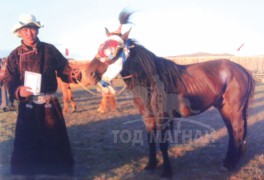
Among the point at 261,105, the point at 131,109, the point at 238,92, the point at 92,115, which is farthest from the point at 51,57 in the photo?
the point at 261,105

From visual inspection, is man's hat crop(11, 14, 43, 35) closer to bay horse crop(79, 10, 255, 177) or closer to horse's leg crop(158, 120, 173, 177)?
bay horse crop(79, 10, 255, 177)

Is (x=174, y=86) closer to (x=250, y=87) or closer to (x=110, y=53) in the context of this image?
(x=110, y=53)

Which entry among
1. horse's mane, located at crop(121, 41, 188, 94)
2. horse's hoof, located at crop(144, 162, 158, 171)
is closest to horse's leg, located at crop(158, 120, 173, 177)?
horse's hoof, located at crop(144, 162, 158, 171)

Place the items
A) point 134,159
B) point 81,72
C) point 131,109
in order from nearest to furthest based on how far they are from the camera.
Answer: point 81,72, point 134,159, point 131,109

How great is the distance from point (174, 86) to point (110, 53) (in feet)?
3.77

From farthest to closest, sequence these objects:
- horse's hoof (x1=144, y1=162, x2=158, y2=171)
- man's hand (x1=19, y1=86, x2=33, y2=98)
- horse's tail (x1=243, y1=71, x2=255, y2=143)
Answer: horse's tail (x1=243, y1=71, x2=255, y2=143) < horse's hoof (x1=144, y1=162, x2=158, y2=171) < man's hand (x1=19, y1=86, x2=33, y2=98)

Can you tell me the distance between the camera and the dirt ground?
427 centimetres

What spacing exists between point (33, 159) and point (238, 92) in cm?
330

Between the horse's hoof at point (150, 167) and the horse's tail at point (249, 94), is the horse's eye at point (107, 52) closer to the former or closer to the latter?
the horse's hoof at point (150, 167)

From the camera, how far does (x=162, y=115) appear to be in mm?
3955

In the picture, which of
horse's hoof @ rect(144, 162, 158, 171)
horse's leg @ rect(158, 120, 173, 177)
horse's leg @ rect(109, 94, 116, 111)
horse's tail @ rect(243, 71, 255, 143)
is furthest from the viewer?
horse's leg @ rect(109, 94, 116, 111)

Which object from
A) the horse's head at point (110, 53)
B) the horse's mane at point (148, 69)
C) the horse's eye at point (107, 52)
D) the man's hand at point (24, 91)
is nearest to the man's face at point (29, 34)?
the man's hand at point (24, 91)

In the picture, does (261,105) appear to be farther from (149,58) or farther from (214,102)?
(149,58)

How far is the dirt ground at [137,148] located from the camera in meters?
4.27
